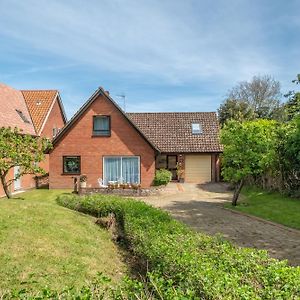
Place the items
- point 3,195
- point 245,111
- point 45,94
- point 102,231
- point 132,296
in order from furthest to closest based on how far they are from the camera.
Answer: point 245,111 < point 45,94 < point 3,195 < point 102,231 < point 132,296

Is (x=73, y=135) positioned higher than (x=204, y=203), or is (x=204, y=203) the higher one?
(x=73, y=135)

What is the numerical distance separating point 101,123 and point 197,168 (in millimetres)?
10256

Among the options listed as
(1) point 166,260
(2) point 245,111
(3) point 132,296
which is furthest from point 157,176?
(2) point 245,111

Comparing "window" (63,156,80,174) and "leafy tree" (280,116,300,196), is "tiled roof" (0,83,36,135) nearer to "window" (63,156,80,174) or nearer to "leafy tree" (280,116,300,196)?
"window" (63,156,80,174)

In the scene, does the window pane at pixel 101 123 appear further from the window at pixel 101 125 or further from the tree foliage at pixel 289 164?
the tree foliage at pixel 289 164

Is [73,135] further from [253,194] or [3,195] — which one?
[253,194]

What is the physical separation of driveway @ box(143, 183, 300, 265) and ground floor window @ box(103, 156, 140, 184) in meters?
3.64

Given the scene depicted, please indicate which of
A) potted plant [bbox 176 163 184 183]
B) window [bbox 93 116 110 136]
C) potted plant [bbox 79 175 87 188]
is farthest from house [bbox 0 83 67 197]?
potted plant [bbox 176 163 184 183]

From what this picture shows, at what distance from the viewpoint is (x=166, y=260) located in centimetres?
665

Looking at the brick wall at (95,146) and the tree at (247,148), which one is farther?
the brick wall at (95,146)

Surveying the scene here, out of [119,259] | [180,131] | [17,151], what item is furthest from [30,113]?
[119,259]

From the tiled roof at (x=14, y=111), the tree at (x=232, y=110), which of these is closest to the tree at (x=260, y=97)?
the tree at (x=232, y=110)

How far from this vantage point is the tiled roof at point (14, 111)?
88.7 feet

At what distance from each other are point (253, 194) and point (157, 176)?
7.57m
